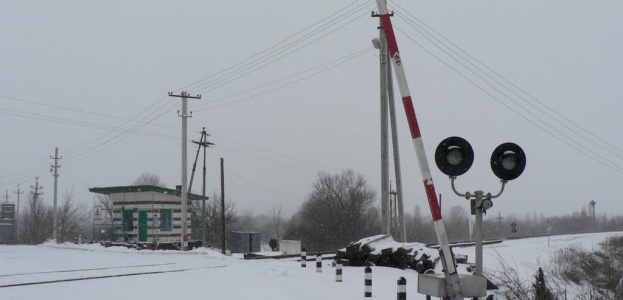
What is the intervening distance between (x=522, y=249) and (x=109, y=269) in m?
27.9

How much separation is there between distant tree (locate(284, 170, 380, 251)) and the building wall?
29.1m

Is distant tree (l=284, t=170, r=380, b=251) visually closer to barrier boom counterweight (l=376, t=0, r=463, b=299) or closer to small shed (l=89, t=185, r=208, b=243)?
small shed (l=89, t=185, r=208, b=243)

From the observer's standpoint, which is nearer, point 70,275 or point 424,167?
point 424,167

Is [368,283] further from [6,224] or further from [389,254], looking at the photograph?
[6,224]

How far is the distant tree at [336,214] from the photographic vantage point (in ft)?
228

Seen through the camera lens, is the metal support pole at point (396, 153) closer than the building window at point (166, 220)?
Yes

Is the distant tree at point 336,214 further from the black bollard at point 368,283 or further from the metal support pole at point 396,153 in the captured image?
the black bollard at point 368,283

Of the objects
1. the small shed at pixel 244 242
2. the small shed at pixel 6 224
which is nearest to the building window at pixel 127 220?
the small shed at pixel 244 242

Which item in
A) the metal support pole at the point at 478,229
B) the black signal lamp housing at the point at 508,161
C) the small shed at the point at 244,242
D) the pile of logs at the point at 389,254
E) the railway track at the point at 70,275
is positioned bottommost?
the small shed at the point at 244,242

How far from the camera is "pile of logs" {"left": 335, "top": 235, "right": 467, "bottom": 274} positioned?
1715 cm

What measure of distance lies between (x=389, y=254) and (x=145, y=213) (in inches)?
1008

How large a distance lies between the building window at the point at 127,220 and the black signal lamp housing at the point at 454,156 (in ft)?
123

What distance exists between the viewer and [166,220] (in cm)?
4022

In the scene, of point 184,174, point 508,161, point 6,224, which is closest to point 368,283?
point 508,161
